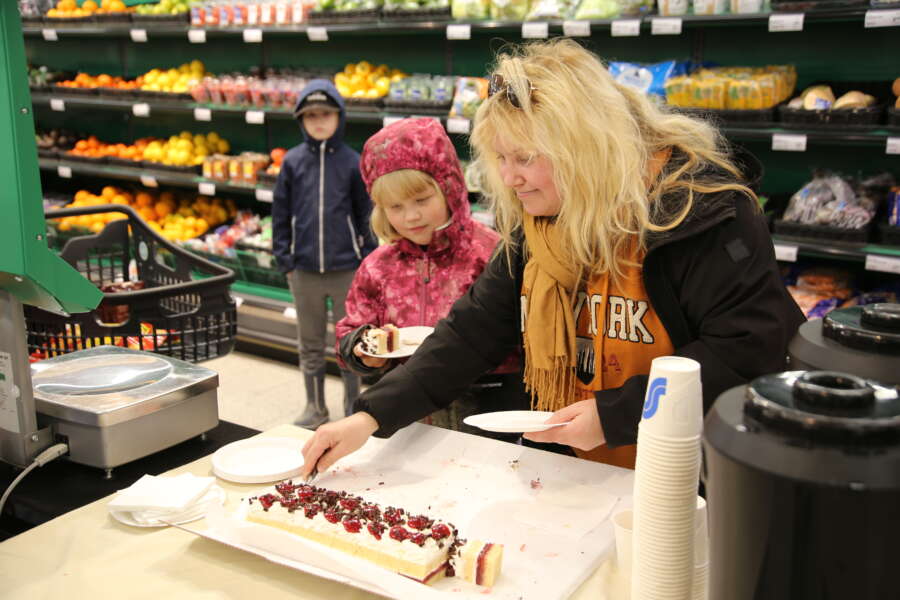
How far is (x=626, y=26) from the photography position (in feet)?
11.4

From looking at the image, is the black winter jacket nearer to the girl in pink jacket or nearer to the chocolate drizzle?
the chocolate drizzle

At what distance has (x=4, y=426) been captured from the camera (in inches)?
60.5

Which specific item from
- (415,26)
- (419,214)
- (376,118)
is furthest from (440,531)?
(376,118)

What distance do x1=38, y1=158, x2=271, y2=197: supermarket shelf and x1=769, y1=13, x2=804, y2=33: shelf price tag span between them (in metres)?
2.94

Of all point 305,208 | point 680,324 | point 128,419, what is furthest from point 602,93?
point 305,208

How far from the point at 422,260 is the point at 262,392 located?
234 cm

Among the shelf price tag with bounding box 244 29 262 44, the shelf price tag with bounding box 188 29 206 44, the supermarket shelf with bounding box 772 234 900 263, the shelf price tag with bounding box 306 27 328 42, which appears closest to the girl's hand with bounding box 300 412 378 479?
the supermarket shelf with bounding box 772 234 900 263

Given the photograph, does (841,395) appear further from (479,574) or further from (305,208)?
(305,208)

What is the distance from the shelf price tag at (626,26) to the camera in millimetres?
3463

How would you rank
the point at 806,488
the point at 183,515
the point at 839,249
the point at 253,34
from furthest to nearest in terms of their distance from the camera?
the point at 253,34 → the point at 839,249 → the point at 183,515 → the point at 806,488

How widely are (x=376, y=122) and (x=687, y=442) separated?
432cm

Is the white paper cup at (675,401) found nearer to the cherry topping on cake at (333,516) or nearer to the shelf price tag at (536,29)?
the cherry topping on cake at (333,516)

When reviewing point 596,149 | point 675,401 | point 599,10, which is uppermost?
point 599,10

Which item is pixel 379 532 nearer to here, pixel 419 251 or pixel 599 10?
pixel 419 251
